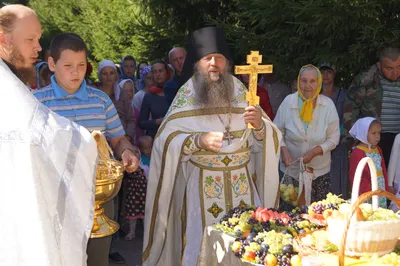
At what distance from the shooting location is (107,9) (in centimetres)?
1652

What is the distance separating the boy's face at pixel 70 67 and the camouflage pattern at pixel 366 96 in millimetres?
3715

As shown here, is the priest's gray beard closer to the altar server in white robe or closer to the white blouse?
the white blouse

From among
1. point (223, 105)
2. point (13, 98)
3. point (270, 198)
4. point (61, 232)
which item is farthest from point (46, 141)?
point (270, 198)

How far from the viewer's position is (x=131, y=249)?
659 cm

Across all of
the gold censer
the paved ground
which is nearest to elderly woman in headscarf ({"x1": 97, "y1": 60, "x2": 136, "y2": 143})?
the paved ground

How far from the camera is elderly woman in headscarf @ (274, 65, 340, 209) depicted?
5898 millimetres

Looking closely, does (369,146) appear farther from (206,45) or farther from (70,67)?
(70,67)

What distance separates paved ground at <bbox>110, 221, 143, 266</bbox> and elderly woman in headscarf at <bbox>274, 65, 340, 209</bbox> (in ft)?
5.31

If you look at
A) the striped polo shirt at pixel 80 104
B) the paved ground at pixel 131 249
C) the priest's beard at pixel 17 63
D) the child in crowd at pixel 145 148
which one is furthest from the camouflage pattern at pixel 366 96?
the priest's beard at pixel 17 63

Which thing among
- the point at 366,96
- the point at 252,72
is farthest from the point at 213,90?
the point at 366,96

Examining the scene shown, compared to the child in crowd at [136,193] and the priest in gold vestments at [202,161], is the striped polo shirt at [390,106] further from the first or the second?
the child in crowd at [136,193]

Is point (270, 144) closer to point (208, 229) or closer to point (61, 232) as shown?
point (208, 229)

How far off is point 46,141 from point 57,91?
4.42 feet

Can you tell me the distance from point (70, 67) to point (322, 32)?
15.0ft
